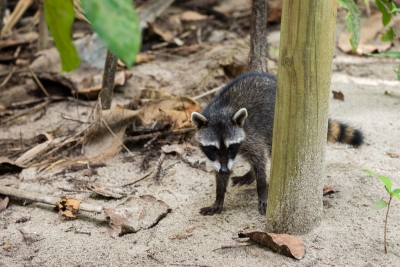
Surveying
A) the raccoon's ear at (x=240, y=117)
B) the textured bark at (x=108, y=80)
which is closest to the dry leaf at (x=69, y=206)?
the raccoon's ear at (x=240, y=117)

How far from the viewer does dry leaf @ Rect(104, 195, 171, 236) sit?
3633 mm

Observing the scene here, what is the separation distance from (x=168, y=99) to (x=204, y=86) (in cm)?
102

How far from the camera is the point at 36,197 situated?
399 centimetres

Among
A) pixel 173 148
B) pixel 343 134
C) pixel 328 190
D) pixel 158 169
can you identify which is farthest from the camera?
pixel 173 148

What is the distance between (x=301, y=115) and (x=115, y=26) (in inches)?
87.7

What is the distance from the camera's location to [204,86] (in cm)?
648

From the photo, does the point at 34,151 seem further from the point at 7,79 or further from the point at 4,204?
the point at 7,79

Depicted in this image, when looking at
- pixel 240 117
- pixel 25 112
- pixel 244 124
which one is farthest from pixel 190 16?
pixel 240 117

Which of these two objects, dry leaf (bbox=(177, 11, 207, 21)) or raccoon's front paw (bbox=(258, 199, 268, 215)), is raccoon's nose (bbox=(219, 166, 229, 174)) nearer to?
raccoon's front paw (bbox=(258, 199, 268, 215))

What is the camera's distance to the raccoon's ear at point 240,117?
4.03 metres

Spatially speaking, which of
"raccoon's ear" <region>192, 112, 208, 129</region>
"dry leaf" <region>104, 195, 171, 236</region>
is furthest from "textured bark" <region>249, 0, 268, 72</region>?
"dry leaf" <region>104, 195, 171, 236</region>

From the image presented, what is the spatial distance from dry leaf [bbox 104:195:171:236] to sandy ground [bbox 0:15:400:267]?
0.05 meters

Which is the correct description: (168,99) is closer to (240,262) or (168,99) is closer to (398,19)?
(240,262)

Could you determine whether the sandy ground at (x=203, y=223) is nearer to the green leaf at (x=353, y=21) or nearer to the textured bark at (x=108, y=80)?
the textured bark at (x=108, y=80)
